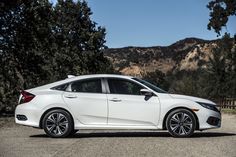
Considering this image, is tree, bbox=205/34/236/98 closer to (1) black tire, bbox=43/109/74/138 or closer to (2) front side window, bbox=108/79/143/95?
(2) front side window, bbox=108/79/143/95

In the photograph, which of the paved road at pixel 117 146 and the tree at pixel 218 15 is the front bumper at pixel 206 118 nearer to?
the paved road at pixel 117 146

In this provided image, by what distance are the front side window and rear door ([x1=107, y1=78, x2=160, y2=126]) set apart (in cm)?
8

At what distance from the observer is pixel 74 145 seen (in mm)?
11758

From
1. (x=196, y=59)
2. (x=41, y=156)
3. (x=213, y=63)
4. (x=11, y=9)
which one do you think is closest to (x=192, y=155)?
(x=41, y=156)

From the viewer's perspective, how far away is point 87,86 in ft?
46.0

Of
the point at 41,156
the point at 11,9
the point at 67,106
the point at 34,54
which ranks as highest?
the point at 11,9

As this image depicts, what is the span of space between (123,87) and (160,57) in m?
149

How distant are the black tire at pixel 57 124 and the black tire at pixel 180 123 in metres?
2.40

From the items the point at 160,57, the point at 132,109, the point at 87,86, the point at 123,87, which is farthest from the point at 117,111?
the point at 160,57

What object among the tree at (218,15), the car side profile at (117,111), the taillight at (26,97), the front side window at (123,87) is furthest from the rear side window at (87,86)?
the tree at (218,15)

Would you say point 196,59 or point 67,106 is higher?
point 196,59

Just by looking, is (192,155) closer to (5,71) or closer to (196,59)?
(5,71)

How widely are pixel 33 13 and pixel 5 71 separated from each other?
3.96m

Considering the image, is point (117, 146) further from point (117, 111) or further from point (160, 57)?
point (160, 57)
